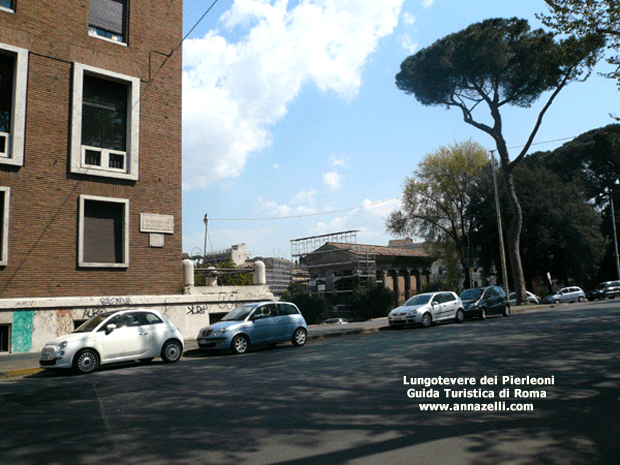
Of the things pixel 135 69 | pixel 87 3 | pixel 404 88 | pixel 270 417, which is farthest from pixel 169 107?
pixel 404 88

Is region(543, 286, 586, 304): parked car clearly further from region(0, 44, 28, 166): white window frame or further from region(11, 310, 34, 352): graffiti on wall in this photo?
region(0, 44, 28, 166): white window frame

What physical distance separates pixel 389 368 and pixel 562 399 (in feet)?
11.0

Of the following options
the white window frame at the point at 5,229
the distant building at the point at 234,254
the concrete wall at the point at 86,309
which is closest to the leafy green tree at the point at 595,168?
the concrete wall at the point at 86,309

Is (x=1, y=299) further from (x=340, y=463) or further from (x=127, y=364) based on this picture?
(x=340, y=463)

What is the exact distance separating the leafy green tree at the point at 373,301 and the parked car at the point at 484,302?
16.6m

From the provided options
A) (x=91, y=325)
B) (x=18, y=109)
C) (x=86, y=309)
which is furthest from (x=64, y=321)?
(x=18, y=109)

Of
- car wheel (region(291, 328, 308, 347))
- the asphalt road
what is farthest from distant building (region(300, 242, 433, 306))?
the asphalt road

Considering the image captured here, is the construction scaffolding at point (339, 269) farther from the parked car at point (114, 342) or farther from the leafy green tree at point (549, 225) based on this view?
the parked car at point (114, 342)

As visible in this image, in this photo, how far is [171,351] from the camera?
12766 mm

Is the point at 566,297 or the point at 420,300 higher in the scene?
the point at 420,300

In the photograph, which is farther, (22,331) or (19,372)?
(22,331)

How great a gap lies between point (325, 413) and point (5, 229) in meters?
13.0

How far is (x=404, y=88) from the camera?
3544 centimetres

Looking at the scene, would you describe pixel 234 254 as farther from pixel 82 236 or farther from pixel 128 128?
pixel 82 236
